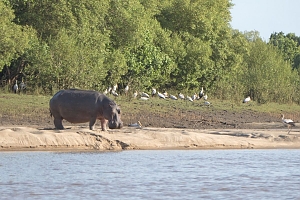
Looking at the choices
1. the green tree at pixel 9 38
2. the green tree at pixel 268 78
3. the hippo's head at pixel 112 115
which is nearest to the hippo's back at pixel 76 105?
the hippo's head at pixel 112 115

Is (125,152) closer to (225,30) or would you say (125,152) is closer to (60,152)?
(60,152)

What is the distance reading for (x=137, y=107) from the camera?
29250 millimetres

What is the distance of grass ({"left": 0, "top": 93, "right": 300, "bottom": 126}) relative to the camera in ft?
82.9

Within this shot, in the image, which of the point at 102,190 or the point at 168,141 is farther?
the point at 168,141

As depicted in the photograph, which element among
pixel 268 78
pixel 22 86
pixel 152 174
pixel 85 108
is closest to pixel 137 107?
pixel 22 86

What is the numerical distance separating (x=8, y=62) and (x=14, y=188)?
58.2ft

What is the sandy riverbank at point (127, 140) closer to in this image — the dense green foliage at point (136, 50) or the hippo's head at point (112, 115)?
the hippo's head at point (112, 115)

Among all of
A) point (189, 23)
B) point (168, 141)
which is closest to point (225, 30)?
point (189, 23)

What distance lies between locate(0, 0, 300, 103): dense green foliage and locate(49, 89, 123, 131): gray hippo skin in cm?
880

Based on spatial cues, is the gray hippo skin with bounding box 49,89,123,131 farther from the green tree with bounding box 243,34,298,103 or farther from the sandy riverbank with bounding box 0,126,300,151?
the green tree with bounding box 243,34,298,103

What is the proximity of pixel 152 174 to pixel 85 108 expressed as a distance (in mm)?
5375

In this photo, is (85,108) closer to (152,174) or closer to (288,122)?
(152,174)

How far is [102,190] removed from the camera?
45.6ft

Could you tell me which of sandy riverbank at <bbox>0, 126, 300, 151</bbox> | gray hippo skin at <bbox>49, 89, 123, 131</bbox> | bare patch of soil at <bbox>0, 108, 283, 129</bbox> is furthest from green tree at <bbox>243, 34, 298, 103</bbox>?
gray hippo skin at <bbox>49, 89, 123, 131</bbox>
